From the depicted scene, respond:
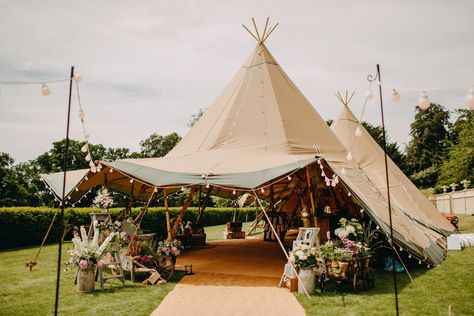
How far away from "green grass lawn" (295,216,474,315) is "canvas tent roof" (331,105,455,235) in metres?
3.37

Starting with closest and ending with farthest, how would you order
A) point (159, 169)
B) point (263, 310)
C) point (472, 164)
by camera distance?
point (263, 310)
point (159, 169)
point (472, 164)

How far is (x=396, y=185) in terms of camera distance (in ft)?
37.5

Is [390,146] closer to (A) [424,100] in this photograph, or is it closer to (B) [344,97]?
(B) [344,97]

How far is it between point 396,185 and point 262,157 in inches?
207

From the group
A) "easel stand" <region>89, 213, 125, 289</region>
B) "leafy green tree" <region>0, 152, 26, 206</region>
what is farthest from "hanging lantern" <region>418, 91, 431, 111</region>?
"leafy green tree" <region>0, 152, 26, 206</region>

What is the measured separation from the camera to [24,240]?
37.6 feet

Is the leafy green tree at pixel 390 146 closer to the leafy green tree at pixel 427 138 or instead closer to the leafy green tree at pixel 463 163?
the leafy green tree at pixel 463 163

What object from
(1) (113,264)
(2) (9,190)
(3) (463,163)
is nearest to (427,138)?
(3) (463,163)

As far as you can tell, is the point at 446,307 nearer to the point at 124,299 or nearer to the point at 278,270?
the point at 278,270

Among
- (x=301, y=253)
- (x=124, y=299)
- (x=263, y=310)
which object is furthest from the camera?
(x=301, y=253)

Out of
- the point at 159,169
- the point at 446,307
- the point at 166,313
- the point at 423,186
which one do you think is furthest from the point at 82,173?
the point at 423,186

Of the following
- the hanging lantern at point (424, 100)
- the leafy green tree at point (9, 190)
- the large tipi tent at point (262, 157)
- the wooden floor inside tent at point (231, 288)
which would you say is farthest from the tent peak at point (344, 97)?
the leafy green tree at point (9, 190)

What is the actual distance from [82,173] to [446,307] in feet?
22.2

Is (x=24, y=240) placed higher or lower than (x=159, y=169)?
lower
